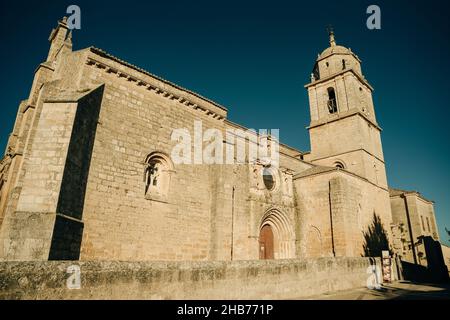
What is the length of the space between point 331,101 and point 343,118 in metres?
2.60

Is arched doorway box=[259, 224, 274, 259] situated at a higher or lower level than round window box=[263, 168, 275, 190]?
lower

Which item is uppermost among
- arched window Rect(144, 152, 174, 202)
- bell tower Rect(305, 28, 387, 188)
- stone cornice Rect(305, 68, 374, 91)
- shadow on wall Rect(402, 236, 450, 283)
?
stone cornice Rect(305, 68, 374, 91)

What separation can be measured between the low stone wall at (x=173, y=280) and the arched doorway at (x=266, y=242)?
5376 mm

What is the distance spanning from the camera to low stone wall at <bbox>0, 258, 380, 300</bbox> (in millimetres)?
3725

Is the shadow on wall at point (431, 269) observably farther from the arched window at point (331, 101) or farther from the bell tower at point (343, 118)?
the arched window at point (331, 101)

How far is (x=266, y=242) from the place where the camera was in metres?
14.1

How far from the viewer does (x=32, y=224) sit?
21.0 feet

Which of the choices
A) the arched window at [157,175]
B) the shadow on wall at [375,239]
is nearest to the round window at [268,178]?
the shadow on wall at [375,239]

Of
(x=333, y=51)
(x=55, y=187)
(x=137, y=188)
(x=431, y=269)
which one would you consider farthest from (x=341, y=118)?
(x=55, y=187)

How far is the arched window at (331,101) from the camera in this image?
72.7 ft

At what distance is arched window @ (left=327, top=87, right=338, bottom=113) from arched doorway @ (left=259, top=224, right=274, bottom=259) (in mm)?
12794

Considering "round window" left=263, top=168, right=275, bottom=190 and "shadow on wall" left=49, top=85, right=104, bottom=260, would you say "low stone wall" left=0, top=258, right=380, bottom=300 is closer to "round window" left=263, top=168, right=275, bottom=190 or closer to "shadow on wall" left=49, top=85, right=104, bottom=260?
"shadow on wall" left=49, top=85, right=104, bottom=260

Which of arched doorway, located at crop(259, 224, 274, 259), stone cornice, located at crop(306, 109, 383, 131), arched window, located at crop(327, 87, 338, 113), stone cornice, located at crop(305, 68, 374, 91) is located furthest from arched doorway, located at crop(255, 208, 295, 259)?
stone cornice, located at crop(305, 68, 374, 91)

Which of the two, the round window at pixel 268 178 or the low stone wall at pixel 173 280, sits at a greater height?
the round window at pixel 268 178
